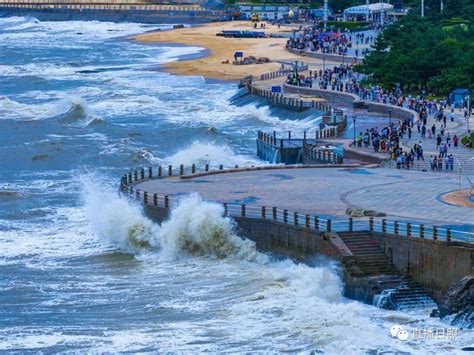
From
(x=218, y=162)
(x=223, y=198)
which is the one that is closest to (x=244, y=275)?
(x=223, y=198)

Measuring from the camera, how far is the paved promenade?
43812 mm

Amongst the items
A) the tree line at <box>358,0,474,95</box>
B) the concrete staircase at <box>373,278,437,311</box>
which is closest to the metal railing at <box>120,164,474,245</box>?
the concrete staircase at <box>373,278,437,311</box>

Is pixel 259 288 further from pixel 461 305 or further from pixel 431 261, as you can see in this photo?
pixel 461 305

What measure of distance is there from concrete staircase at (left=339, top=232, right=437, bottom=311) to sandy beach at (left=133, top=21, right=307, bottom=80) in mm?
69481

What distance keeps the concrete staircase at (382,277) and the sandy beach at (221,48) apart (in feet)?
228

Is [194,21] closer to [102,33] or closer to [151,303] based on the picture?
[102,33]

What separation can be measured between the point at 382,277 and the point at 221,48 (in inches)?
4043

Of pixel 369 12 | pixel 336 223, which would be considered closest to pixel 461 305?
pixel 336 223

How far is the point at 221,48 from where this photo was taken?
14112 cm

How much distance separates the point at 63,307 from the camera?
39781 millimetres

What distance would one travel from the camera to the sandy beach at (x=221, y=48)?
11519cm

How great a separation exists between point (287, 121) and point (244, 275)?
39.0 metres

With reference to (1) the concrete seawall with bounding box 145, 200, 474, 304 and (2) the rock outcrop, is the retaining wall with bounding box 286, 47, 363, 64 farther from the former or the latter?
(2) the rock outcrop

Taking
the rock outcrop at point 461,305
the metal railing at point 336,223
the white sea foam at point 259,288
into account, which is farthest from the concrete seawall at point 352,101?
the rock outcrop at point 461,305
